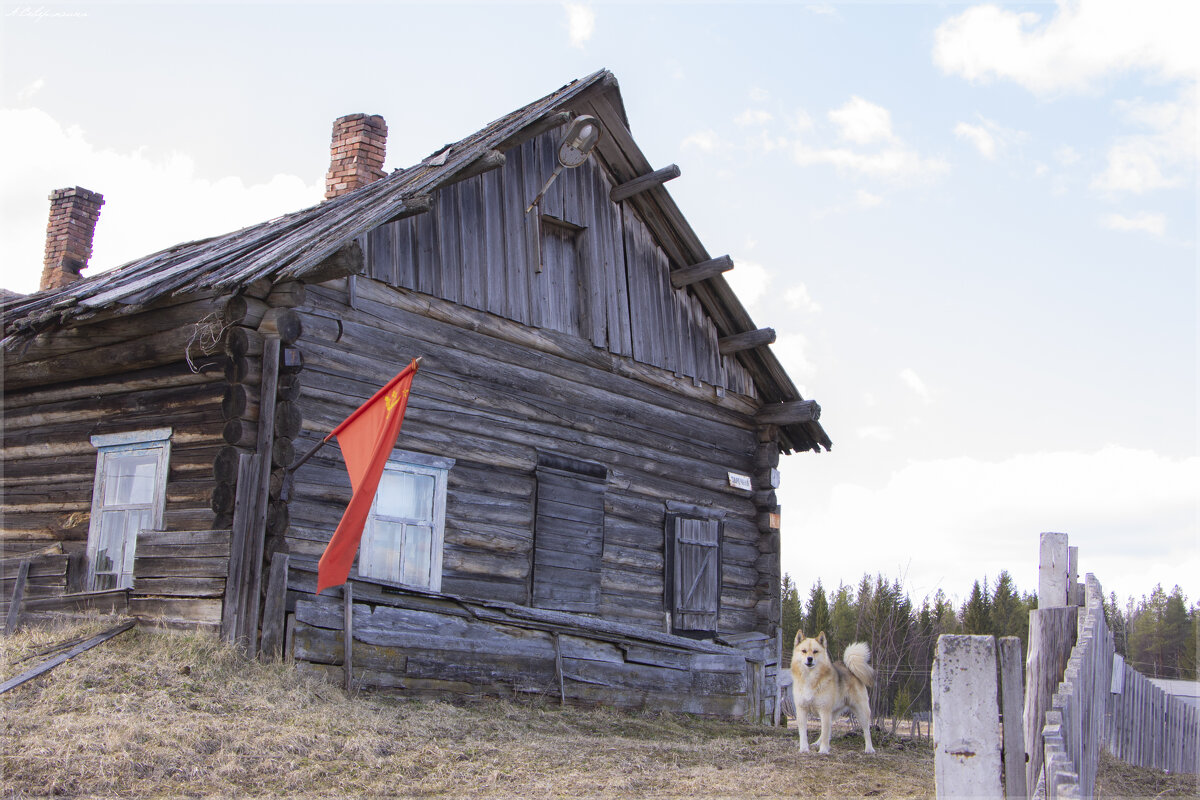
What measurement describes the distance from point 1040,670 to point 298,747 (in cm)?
477

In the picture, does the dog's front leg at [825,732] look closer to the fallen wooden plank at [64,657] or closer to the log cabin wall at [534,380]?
the log cabin wall at [534,380]

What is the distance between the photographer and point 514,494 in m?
11.4

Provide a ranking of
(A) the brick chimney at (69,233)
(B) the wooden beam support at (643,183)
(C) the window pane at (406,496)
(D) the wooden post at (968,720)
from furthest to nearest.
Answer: (A) the brick chimney at (69,233), (B) the wooden beam support at (643,183), (C) the window pane at (406,496), (D) the wooden post at (968,720)

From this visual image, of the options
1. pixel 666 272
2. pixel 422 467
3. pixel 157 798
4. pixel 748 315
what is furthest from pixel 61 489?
pixel 748 315

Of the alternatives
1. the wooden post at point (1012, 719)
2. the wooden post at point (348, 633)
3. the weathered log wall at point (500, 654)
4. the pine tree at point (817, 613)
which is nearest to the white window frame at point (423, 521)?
the weathered log wall at point (500, 654)

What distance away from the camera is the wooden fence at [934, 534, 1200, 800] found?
457cm

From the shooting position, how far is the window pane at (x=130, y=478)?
407 inches

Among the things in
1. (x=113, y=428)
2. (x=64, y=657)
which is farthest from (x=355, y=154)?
(x=64, y=657)

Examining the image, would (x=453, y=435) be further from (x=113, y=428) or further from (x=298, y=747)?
(x=298, y=747)

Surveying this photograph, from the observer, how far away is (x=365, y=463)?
27.1 feet

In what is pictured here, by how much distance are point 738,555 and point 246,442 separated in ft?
23.9

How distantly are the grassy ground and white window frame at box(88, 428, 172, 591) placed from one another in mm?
825

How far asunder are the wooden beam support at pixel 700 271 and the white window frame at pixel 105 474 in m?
6.71

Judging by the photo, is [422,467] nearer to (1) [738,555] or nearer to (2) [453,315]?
(2) [453,315]
